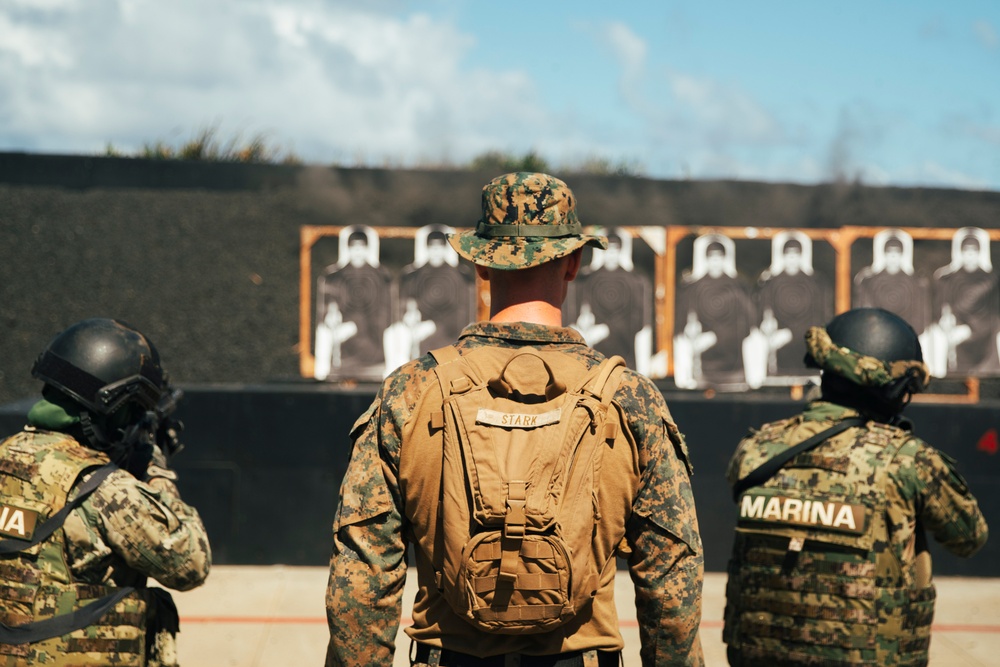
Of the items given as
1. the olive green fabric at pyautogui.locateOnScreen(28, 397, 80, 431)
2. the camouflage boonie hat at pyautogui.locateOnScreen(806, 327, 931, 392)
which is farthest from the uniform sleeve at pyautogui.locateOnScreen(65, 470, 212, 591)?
the camouflage boonie hat at pyautogui.locateOnScreen(806, 327, 931, 392)

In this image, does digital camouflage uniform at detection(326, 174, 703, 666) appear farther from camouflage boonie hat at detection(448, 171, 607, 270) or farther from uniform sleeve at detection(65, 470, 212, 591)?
uniform sleeve at detection(65, 470, 212, 591)

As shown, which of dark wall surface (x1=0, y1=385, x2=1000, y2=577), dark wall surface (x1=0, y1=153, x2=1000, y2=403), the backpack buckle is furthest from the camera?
dark wall surface (x1=0, y1=153, x2=1000, y2=403)

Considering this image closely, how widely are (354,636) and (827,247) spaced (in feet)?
24.4

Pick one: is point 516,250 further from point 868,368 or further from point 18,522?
point 868,368

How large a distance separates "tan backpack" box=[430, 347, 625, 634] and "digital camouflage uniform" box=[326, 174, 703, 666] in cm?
8

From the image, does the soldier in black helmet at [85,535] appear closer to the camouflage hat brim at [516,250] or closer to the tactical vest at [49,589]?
the tactical vest at [49,589]

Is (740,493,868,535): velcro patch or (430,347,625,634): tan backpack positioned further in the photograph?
(740,493,868,535): velcro patch

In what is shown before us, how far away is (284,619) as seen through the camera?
22.6 feet

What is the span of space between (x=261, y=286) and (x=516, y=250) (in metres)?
6.59

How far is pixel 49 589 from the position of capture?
321 centimetres

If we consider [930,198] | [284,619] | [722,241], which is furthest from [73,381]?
[930,198]

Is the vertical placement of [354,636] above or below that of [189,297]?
below

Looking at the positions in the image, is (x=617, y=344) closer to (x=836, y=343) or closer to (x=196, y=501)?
(x=196, y=501)

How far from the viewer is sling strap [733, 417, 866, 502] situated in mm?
4082
